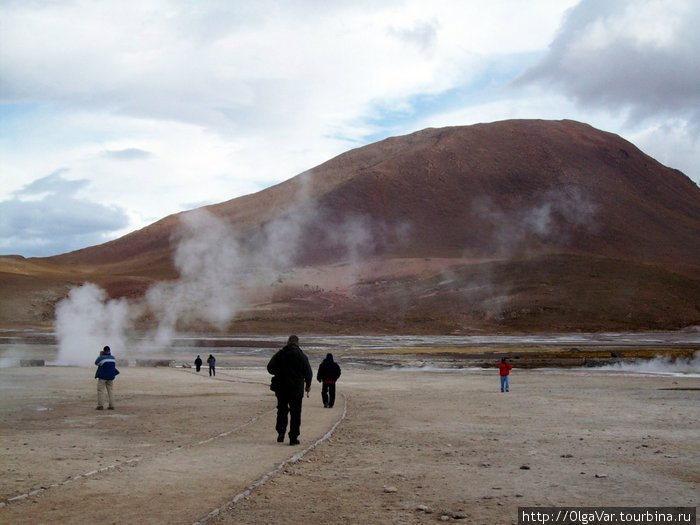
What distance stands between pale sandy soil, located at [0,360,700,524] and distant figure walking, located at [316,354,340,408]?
41 cm

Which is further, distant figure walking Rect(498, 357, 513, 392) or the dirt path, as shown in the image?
distant figure walking Rect(498, 357, 513, 392)

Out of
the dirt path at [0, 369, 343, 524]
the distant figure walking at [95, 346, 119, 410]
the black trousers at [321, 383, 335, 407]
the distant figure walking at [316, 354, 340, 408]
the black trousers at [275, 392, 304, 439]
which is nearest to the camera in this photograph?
the dirt path at [0, 369, 343, 524]

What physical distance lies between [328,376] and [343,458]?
760cm

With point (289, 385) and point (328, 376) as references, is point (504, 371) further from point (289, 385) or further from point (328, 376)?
point (289, 385)

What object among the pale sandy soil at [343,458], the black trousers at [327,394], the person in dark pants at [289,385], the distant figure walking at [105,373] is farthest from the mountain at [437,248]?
the person in dark pants at [289,385]

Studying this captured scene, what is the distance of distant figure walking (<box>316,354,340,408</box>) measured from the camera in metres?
19.3

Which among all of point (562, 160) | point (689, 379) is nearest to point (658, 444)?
point (689, 379)

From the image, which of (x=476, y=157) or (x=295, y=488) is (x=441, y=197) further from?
(x=295, y=488)

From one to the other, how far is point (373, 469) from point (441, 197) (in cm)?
15044

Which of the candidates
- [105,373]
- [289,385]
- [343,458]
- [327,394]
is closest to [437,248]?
[327,394]

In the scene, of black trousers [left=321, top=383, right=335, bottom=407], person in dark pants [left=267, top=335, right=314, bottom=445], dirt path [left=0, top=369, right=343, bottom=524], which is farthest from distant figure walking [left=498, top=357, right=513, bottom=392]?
person in dark pants [left=267, top=335, right=314, bottom=445]

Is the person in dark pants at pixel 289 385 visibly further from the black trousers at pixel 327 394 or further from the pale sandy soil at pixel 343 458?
the black trousers at pixel 327 394

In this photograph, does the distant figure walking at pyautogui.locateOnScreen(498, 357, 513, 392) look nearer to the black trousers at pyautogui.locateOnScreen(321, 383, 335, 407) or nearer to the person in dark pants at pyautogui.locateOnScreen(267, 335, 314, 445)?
the black trousers at pyautogui.locateOnScreen(321, 383, 335, 407)

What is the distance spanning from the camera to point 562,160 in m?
168
